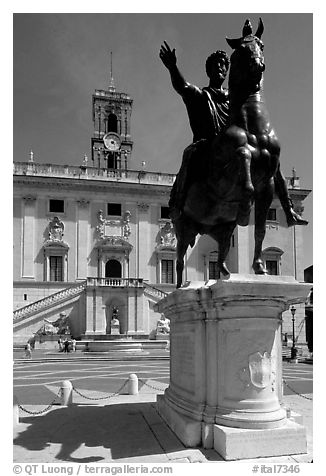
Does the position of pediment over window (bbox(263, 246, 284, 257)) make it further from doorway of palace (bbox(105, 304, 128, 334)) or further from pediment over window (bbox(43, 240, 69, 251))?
pediment over window (bbox(43, 240, 69, 251))

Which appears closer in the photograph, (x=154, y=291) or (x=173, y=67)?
A: (x=173, y=67)

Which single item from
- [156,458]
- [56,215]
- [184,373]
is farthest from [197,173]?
[56,215]

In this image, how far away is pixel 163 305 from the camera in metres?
7.34

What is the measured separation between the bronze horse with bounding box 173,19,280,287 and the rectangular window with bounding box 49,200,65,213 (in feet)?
121

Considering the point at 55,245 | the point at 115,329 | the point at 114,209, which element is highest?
the point at 114,209

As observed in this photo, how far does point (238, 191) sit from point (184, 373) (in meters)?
2.73

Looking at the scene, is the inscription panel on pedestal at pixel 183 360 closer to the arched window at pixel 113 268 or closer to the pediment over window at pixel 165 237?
the arched window at pixel 113 268

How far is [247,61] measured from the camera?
6023mm

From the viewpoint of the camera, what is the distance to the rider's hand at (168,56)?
721 centimetres

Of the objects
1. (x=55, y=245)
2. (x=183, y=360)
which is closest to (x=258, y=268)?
(x=183, y=360)

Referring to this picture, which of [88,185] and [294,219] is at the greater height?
[88,185]

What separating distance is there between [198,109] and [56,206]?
36291 mm

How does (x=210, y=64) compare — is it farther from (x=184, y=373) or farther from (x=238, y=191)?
(x=184, y=373)

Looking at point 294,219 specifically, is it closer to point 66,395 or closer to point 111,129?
point 66,395
